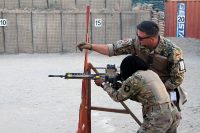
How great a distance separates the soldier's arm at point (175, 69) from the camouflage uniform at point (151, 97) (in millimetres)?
553

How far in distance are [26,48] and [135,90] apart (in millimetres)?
11429

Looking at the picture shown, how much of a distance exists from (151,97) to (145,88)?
3.7 inches

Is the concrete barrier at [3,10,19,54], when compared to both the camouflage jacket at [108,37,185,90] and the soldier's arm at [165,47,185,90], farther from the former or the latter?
the soldier's arm at [165,47,185,90]

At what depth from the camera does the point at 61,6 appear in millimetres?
15430

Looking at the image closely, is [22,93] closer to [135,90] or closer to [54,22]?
[135,90]

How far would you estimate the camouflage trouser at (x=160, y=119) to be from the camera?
3.60 meters

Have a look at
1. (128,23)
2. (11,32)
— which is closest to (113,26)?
(128,23)

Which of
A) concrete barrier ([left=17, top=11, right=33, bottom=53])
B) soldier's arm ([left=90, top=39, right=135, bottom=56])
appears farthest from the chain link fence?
soldier's arm ([left=90, top=39, right=135, bottom=56])

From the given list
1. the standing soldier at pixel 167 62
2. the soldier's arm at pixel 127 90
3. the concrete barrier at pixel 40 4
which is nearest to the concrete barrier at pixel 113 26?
the concrete barrier at pixel 40 4

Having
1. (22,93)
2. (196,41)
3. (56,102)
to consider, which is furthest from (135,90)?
(196,41)

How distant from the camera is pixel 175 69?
13.9 feet

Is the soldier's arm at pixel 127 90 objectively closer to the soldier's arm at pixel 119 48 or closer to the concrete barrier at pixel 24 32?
the soldier's arm at pixel 119 48

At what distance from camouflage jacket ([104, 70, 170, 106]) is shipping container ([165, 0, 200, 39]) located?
12873 millimetres

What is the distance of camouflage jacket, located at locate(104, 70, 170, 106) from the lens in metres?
3.56
